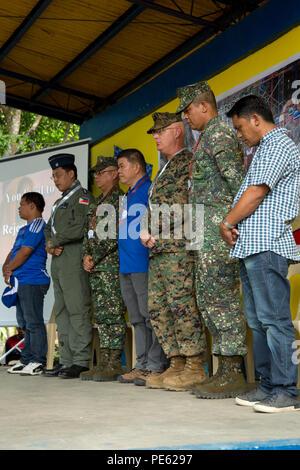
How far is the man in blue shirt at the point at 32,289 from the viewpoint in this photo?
4.74 meters

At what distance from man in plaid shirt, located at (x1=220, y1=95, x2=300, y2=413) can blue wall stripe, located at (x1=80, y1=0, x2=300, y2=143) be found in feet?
5.08

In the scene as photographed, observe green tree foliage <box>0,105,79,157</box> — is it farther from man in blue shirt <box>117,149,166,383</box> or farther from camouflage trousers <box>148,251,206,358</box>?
camouflage trousers <box>148,251,206,358</box>

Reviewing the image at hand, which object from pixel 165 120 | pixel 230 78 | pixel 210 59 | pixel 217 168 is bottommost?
pixel 217 168

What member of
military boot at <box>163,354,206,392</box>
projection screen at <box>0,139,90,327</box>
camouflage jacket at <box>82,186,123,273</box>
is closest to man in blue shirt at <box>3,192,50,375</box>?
camouflage jacket at <box>82,186,123,273</box>

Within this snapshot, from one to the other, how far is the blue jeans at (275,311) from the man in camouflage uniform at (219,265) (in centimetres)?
33

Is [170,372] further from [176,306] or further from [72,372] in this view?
[72,372]

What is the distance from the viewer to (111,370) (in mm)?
4047

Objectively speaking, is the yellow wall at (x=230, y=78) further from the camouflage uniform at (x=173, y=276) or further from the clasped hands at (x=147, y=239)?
the clasped hands at (x=147, y=239)

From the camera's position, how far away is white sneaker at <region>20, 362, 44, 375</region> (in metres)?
4.61

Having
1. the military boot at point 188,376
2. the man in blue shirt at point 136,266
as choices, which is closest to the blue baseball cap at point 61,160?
the man in blue shirt at point 136,266

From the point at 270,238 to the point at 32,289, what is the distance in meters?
2.73

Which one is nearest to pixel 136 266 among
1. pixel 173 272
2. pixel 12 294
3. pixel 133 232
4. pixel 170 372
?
pixel 133 232

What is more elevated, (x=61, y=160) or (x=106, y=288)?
(x=61, y=160)

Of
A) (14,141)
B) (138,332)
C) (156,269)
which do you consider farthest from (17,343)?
(14,141)
